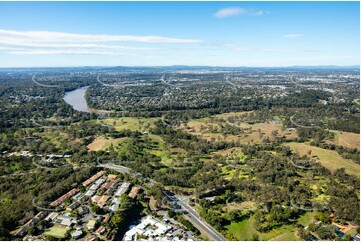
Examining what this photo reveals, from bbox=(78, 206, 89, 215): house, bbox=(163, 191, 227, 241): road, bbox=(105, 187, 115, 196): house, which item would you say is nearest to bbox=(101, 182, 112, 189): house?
bbox=(105, 187, 115, 196): house

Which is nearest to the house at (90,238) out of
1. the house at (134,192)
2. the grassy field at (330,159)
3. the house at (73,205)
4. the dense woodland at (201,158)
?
the dense woodland at (201,158)

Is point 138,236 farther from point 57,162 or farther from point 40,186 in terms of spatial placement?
point 57,162

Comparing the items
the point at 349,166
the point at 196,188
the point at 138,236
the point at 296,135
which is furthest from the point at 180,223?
the point at 296,135

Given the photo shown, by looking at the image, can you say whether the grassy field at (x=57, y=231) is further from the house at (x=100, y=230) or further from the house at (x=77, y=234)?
the house at (x=100, y=230)

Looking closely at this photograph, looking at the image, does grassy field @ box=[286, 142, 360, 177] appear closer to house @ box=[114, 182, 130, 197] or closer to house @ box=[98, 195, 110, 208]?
house @ box=[114, 182, 130, 197]

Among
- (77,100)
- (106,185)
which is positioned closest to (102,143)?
(106,185)
